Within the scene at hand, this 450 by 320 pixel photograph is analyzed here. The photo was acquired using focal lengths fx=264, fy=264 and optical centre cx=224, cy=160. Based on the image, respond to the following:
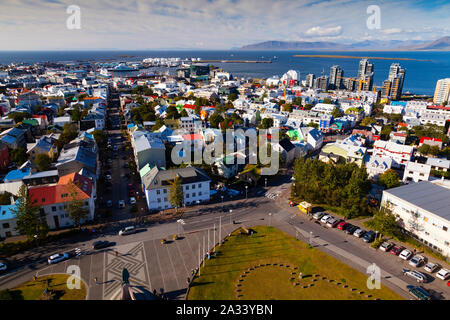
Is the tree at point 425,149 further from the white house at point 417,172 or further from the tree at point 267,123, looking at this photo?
the tree at point 267,123

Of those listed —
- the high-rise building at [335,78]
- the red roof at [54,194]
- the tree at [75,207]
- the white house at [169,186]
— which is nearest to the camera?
the tree at [75,207]

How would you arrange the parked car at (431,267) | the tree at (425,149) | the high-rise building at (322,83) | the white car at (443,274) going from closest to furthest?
the white car at (443,274)
the parked car at (431,267)
the tree at (425,149)
the high-rise building at (322,83)

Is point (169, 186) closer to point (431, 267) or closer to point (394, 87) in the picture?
point (431, 267)

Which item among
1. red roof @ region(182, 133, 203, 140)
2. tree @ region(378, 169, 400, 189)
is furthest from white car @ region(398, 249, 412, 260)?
red roof @ region(182, 133, 203, 140)

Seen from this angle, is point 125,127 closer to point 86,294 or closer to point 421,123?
point 86,294

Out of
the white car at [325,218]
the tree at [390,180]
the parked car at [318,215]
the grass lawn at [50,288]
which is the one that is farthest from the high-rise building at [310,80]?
the grass lawn at [50,288]
